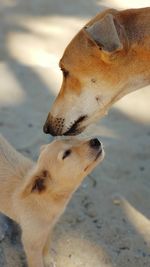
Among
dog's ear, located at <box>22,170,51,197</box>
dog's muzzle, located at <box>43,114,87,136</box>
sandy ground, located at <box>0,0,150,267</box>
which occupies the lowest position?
sandy ground, located at <box>0,0,150,267</box>

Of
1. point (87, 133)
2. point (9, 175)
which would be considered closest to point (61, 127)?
point (9, 175)

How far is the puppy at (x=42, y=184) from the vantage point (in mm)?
3080

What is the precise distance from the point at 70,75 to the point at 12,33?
8.38ft

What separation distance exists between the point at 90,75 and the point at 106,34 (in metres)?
0.41

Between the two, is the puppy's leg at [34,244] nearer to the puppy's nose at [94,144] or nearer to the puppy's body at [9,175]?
the puppy's body at [9,175]

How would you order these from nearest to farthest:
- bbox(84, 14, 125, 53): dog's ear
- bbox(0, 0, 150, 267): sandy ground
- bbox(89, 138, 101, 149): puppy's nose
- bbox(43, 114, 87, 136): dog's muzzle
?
bbox(89, 138, 101, 149): puppy's nose
bbox(84, 14, 125, 53): dog's ear
bbox(0, 0, 150, 267): sandy ground
bbox(43, 114, 87, 136): dog's muzzle

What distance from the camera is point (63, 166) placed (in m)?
3.13

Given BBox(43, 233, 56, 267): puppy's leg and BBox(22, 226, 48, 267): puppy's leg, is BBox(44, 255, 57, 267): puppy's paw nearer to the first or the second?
BBox(43, 233, 56, 267): puppy's leg

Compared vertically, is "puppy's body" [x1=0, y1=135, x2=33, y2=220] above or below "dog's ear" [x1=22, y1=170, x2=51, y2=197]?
below

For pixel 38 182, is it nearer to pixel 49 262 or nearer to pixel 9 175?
pixel 9 175

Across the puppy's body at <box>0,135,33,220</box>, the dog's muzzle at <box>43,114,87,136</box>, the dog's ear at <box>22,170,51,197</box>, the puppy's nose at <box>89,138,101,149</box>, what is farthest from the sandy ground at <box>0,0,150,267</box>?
the puppy's nose at <box>89,138,101,149</box>

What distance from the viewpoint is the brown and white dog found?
358 cm

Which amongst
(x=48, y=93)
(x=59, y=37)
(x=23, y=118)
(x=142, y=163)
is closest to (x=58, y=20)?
(x=59, y=37)

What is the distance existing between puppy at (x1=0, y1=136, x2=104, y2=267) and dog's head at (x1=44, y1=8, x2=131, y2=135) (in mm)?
452
